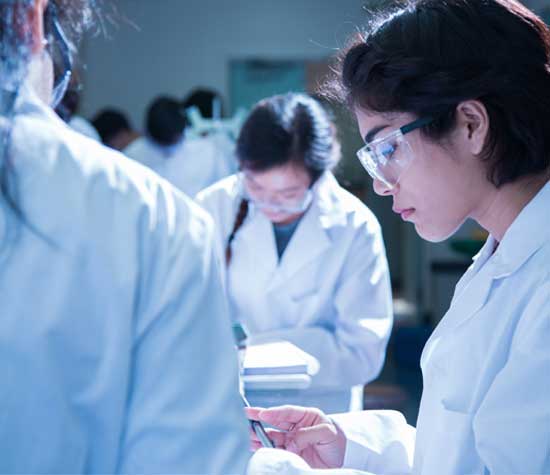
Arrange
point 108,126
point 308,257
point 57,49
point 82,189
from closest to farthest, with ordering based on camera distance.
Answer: point 82,189, point 57,49, point 308,257, point 108,126

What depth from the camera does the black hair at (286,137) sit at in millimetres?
1855

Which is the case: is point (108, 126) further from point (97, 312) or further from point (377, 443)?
point (97, 312)

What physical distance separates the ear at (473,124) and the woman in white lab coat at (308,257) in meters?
0.86

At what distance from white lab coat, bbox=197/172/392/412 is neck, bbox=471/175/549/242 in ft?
2.53

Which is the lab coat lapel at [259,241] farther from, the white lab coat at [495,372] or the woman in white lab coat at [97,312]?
the woman in white lab coat at [97,312]

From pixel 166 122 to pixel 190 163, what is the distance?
29 centimetres

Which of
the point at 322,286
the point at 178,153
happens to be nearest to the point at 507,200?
the point at 322,286

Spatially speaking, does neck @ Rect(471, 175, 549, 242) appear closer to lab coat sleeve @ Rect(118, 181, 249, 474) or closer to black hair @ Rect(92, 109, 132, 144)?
lab coat sleeve @ Rect(118, 181, 249, 474)

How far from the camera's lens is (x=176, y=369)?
64 cm

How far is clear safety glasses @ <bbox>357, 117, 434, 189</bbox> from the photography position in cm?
105

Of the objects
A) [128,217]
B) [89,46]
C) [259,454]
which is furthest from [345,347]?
[89,46]

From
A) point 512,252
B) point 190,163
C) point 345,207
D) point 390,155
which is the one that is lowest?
point 190,163

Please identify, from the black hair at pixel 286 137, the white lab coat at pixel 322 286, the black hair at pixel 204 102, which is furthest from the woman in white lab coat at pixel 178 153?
A: the black hair at pixel 286 137

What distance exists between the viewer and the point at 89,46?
20.0 feet
